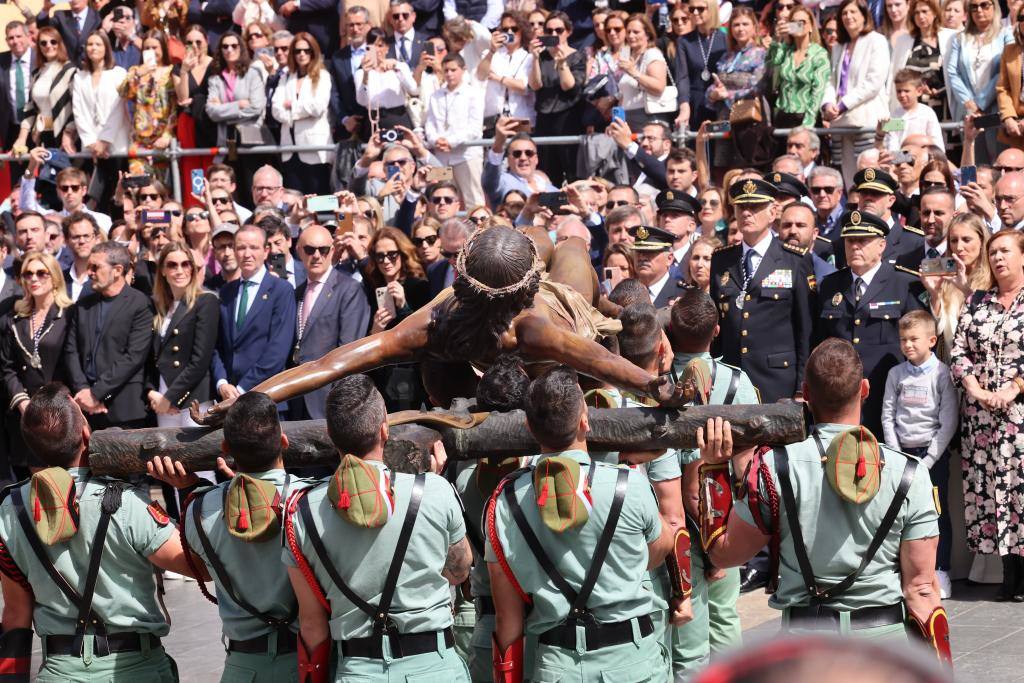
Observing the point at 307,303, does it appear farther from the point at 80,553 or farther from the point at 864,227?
the point at 80,553

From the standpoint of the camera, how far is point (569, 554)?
14.4 feet

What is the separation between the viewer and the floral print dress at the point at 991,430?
290 inches

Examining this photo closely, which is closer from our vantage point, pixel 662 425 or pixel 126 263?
pixel 662 425

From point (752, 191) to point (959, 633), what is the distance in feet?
9.39

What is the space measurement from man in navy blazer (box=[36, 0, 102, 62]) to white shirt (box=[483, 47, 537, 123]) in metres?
4.62

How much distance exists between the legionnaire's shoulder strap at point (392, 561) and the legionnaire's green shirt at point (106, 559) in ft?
2.19

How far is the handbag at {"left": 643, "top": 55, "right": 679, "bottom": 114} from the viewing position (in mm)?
11391

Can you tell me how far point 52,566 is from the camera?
4.66m

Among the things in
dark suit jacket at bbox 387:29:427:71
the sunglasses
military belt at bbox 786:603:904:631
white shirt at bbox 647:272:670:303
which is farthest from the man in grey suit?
military belt at bbox 786:603:904:631

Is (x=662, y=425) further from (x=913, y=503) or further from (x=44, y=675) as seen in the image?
(x=44, y=675)

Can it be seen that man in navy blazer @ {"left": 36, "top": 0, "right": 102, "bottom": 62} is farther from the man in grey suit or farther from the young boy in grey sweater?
the young boy in grey sweater

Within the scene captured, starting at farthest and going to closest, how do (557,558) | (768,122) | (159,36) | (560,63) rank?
(159,36), (560,63), (768,122), (557,558)

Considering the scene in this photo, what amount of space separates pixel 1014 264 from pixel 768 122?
379cm

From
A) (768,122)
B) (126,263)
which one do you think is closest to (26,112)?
(126,263)
